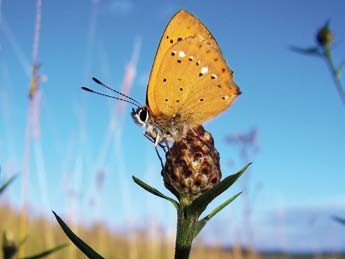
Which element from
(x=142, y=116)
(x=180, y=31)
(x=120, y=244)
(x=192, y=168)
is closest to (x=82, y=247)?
(x=192, y=168)

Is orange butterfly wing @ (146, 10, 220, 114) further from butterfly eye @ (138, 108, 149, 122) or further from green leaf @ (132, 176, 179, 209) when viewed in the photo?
green leaf @ (132, 176, 179, 209)

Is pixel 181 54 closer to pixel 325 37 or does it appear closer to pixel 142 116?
pixel 142 116

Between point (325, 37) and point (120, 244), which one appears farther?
point (120, 244)

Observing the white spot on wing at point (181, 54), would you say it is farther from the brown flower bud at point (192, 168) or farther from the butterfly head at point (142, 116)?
the brown flower bud at point (192, 168)

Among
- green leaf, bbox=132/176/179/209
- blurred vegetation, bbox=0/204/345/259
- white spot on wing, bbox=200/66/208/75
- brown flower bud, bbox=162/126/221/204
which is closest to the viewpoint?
green leaf, bbox=132/176/179/209

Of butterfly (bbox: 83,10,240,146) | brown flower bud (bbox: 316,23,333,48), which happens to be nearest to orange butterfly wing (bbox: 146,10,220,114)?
butterfly (bbox: 83,10,240,146)

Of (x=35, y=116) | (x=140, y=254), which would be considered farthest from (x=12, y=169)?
(x=140, y=254)
